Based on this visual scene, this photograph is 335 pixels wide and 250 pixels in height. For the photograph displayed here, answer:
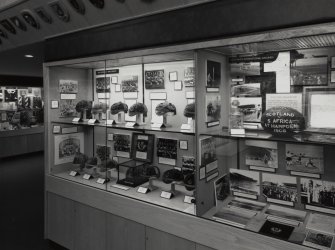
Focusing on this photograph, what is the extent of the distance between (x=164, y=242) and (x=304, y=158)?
4.00 ft

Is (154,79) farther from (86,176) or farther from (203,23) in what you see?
(86,176)

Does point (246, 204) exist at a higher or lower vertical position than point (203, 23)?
lower

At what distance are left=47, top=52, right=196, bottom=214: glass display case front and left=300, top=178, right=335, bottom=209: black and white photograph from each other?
2.70ft

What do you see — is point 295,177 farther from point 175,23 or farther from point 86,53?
point 86,53

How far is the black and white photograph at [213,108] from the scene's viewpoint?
218cm

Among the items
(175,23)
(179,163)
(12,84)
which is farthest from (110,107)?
(12,84)

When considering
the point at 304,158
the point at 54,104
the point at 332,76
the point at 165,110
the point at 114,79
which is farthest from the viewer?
the point at 54,104

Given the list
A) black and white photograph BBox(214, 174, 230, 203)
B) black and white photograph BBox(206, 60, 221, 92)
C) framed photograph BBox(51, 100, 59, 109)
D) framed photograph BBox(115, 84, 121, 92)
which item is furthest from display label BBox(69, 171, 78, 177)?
black and white photograph BBox(206, 60, 221, 92)

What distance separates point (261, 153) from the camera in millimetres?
2287

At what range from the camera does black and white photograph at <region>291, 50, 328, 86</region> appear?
1.99 metres

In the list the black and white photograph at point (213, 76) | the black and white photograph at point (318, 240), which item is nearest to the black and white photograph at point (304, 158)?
the black and white photograph at point (318, 240)

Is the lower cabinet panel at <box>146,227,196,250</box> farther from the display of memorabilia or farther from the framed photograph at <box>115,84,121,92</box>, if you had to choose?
the framed photograph at <box>115,84,121,92</box>

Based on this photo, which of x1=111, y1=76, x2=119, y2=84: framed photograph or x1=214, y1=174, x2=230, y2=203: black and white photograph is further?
x1=111, y1=76, x2=119, y2=84: framed photograph

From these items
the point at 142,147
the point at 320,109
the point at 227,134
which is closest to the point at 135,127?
the point at 142,147
